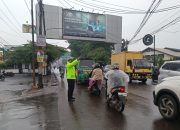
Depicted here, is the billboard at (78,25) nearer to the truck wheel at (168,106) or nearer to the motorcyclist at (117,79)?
the motorcyclist at (117,79)

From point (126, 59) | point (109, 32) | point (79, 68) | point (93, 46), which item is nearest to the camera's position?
point (79, 68)

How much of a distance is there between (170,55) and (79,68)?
41.6m

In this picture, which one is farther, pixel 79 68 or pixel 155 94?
pixel 79 68

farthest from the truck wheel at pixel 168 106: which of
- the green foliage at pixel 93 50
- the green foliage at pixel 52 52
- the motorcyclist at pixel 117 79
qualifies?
the green foliage at pixel 52 52

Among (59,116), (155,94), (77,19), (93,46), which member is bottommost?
(59,116)

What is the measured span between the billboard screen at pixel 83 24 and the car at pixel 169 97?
39.3m

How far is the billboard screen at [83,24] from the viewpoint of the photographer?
155ft

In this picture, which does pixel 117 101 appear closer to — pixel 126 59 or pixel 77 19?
pixel 126 59

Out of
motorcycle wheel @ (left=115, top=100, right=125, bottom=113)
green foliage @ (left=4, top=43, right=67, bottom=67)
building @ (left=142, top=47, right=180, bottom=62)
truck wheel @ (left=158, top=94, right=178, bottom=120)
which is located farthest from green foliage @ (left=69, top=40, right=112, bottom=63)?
truck wheel @ (left=158, top=94, right=178, bottom=120)

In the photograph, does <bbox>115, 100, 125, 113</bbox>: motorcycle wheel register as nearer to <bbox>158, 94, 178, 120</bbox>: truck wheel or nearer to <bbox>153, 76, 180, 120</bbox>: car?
<bbox>153, 76, 180, 120</bbox>: car

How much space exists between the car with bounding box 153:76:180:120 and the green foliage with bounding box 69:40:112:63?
35.2 meters

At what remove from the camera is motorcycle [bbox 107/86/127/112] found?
9.39 metres

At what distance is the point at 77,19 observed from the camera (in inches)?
1885

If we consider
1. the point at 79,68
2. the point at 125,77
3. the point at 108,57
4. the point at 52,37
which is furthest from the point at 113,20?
the point at 125,77
